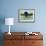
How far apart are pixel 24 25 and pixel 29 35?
659mm

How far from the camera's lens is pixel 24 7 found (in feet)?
15.1

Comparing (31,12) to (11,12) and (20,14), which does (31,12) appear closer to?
(20,14)

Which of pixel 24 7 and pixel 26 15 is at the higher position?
pixel 24 7

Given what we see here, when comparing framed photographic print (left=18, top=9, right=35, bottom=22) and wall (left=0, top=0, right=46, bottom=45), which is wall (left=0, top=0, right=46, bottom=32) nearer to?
wall (left=0, top=0, right=46, bottom=45)

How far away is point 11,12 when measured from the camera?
4.62m

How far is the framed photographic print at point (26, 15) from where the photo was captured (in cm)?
461

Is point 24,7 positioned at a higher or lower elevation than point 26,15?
higher

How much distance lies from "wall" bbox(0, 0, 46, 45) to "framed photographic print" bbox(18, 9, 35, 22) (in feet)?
0.34

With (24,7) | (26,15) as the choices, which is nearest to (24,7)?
(24,7)

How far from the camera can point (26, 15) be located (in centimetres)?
463

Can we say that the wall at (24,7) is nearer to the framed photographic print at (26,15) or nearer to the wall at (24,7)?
the wall at (24,7)

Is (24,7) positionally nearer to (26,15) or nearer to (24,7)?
(24,7)

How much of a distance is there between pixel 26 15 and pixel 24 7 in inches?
11.2

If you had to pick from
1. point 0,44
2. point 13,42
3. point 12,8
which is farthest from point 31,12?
point 0,44
